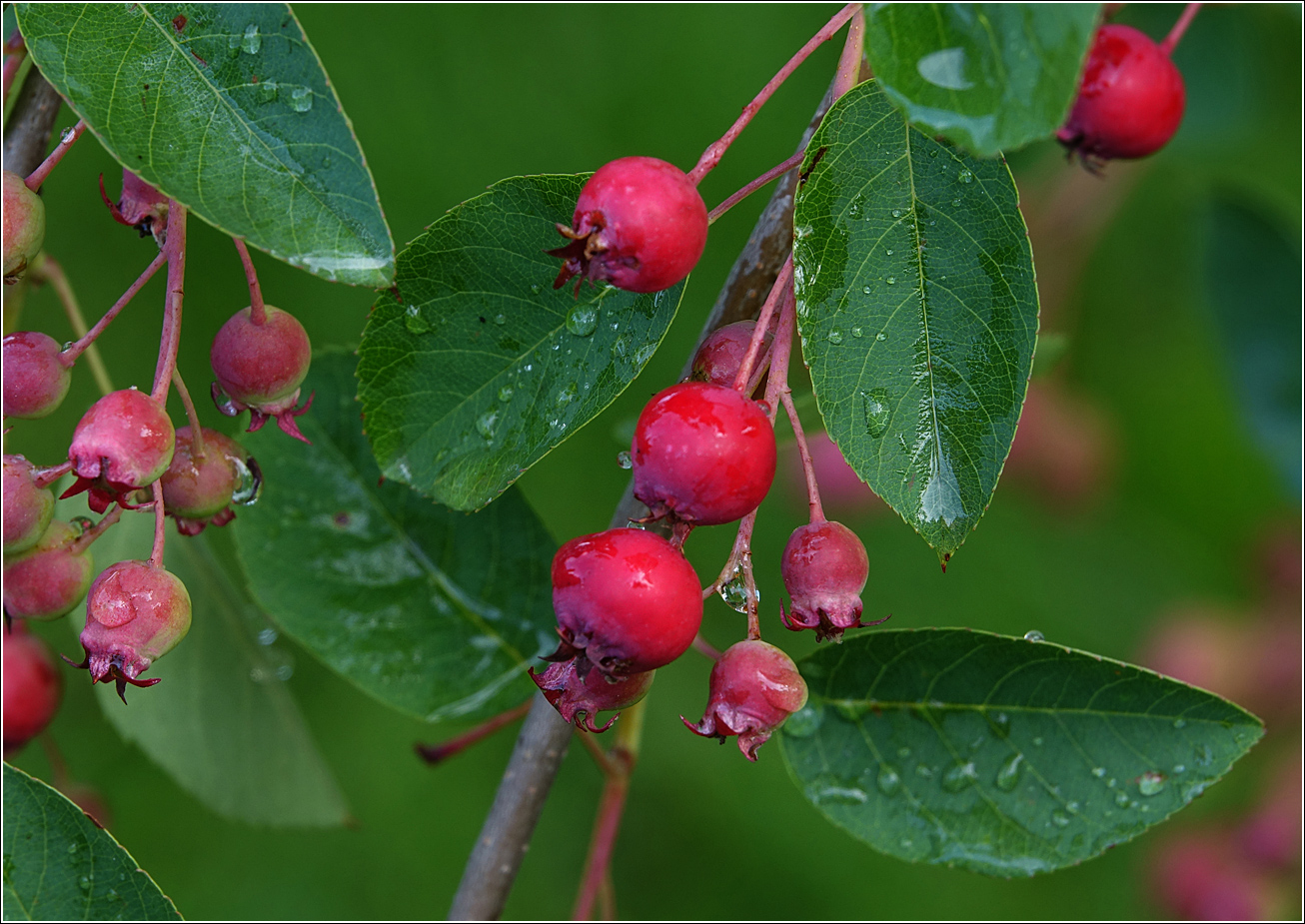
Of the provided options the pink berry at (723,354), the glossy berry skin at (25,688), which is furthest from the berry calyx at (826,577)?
the glossy berry skin at (25,688)

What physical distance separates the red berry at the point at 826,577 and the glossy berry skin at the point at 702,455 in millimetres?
73

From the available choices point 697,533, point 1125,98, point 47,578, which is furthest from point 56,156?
point 697,533

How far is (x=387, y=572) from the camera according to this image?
914 millimetres

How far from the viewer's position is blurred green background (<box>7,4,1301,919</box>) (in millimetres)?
1814

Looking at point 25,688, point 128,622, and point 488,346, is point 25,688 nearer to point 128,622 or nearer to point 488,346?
point 128,622

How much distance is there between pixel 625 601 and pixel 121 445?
28 centimetres

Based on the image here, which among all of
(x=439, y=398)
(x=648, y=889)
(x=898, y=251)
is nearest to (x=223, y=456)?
(x=439, y=398)

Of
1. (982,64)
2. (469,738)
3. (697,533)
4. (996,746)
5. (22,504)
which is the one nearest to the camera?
(982,64)

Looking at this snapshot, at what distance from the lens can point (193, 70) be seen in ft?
1.78

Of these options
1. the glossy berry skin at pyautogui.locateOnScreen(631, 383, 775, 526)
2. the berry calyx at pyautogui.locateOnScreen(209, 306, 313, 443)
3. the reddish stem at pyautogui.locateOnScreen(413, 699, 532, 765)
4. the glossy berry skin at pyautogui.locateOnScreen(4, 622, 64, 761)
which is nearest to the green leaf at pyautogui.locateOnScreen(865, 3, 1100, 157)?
the glossy berry skin at pyautogui.locateOnScreen(631, 383, 775, 526)

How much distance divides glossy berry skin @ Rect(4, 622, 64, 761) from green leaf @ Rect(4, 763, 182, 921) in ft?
0.61

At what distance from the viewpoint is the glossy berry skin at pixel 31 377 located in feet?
1.95

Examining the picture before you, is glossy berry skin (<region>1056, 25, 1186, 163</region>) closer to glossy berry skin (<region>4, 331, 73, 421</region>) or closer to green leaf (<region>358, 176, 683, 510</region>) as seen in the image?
green leaf (<region>358, 176, 683, 510</region>)

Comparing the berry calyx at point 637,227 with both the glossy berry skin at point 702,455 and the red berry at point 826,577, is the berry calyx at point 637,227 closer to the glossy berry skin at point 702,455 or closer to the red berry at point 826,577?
the glossy berry skin at point 702,455
